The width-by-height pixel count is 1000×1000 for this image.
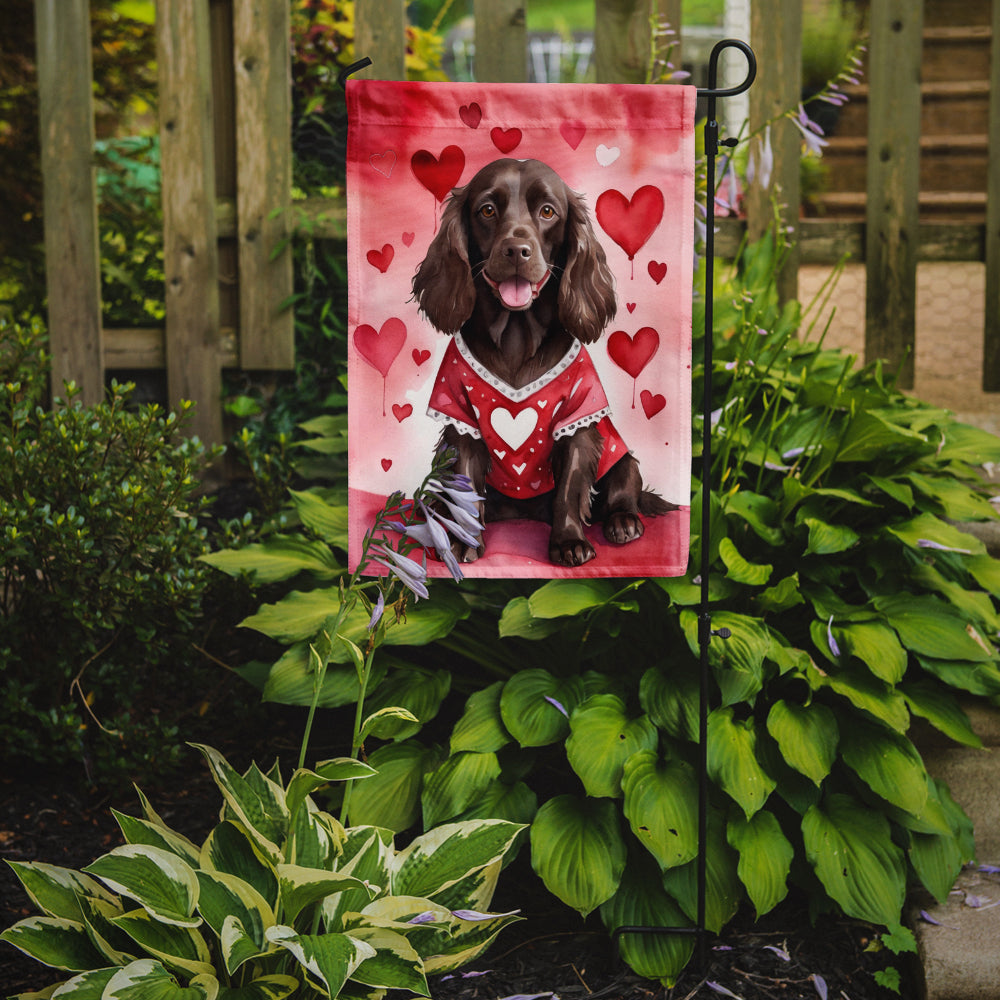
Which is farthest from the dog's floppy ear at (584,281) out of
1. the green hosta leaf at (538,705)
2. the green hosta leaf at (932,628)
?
the green hosta leaf at (932,628)

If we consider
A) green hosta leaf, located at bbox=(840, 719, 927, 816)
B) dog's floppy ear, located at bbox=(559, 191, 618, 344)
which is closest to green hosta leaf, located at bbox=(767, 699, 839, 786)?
green hosta leaf, located at bbox=(840, 719, 927, 816)

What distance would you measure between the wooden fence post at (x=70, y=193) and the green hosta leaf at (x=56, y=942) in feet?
7.11

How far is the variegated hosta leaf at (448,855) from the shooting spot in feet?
5.74

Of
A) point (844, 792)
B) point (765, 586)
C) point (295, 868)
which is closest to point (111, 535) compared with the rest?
point (295, 868)

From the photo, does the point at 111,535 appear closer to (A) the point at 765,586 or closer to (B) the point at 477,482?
(B) the point at 477,482

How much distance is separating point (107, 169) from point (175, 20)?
1.03 m

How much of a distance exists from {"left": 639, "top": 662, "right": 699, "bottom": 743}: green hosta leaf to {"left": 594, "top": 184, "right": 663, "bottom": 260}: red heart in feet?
2.90

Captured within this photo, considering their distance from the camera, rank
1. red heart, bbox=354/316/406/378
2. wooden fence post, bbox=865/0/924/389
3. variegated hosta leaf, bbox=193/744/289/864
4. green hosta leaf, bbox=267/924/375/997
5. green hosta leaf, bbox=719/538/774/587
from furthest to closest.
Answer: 1. wooden fence post, bbox=865/0/924/389
2. green hosta leaf, bbox=719/538/774/587
3. red heart, bbox=354/316/406/378
4. variegated hosta leaf, bbox=193/744/289/864
5. green hosta leaf, bbox=267/924/375/997

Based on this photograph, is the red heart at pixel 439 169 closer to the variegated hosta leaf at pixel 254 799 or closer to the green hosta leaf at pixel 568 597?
the green hosta leaf at pixel 568 597

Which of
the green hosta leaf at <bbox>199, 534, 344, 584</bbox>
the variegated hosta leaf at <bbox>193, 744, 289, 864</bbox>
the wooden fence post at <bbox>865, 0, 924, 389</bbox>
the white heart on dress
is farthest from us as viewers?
the wooden fence post at <bbox>865, 0, 924, 389</bbox>

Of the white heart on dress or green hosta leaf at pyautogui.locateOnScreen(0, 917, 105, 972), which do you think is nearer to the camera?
green hosta leaf at pyautogui.locateOnScreen(0, 917, 105, 972)

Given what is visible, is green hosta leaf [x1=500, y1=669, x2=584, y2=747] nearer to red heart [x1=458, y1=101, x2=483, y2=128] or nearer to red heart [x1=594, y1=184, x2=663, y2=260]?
red heart [x1=594, y1=184, x2=663, y2=260]

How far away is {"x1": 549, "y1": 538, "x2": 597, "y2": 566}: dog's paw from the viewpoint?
1880 mm

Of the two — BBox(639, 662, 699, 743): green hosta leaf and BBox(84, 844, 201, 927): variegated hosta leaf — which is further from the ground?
BBox(639, 662, 699, 743): green hosta leaf
